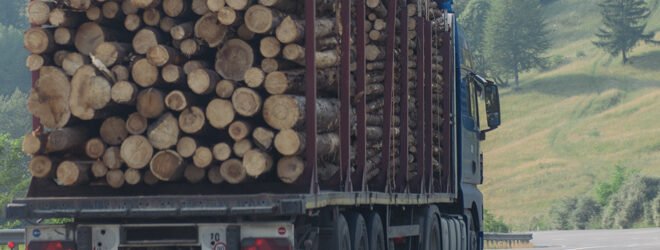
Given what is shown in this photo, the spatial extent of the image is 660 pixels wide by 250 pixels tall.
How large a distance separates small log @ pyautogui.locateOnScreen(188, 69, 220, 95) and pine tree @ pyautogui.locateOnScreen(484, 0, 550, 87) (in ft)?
372

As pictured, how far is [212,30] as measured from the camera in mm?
9398

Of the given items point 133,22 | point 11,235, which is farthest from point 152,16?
point 11,235

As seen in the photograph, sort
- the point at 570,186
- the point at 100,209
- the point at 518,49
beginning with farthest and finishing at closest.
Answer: the point at 518,49 → the point at 570,186 → the point at 100,209

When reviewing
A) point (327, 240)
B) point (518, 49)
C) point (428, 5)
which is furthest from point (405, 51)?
point (518, 49)

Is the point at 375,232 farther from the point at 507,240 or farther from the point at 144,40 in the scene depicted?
the point at 507,240

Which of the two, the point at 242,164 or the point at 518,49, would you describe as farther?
the point at 518,49

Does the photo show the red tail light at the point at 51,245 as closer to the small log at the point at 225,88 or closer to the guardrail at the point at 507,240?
the small log at the point at 225,88

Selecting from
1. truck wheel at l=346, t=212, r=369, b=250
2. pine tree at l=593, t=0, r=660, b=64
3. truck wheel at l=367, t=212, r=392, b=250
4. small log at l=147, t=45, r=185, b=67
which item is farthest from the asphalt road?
pine tree at l=593, t=0, r=660, b=64

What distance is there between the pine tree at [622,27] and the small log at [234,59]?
112 meters

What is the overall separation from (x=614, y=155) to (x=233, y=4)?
82.9 meters

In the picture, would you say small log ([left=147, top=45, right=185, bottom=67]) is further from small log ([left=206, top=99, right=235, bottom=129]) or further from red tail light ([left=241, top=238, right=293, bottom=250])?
red tail light ([left=241, top=238, right=293, bottom=250])

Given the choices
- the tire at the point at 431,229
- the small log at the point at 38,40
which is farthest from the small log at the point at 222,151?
the tire at the point at 431,229

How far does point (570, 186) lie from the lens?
81938 millimetres

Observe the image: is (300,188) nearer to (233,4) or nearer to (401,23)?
(233,4)
